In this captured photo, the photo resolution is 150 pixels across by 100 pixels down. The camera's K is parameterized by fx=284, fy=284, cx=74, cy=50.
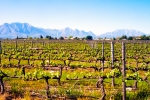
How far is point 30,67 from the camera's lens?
2414cm

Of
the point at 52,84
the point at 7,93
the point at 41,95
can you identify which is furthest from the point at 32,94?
the point at 52,84

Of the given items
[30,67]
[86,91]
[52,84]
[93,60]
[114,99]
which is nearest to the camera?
[114,99]

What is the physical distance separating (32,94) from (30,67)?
11.2 meters

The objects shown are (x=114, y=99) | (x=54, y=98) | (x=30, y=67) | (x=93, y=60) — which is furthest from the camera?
(x=93, y=60)

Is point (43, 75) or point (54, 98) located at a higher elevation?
point (43, 75)

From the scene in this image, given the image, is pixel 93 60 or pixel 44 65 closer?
pixel 44 65

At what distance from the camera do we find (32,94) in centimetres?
1314

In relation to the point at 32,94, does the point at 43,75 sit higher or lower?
higher

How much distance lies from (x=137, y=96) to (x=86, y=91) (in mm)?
2691

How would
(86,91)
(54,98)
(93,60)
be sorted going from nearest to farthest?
(54,98) → (86,91) → (93,60)

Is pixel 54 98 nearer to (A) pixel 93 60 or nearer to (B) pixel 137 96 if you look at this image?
(B) pixel 137 96

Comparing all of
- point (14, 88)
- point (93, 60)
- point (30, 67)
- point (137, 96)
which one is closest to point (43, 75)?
point (14, 88)

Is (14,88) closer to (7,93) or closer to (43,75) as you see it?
(7,93)

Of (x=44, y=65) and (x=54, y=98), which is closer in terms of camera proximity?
(x=54, y=98)
